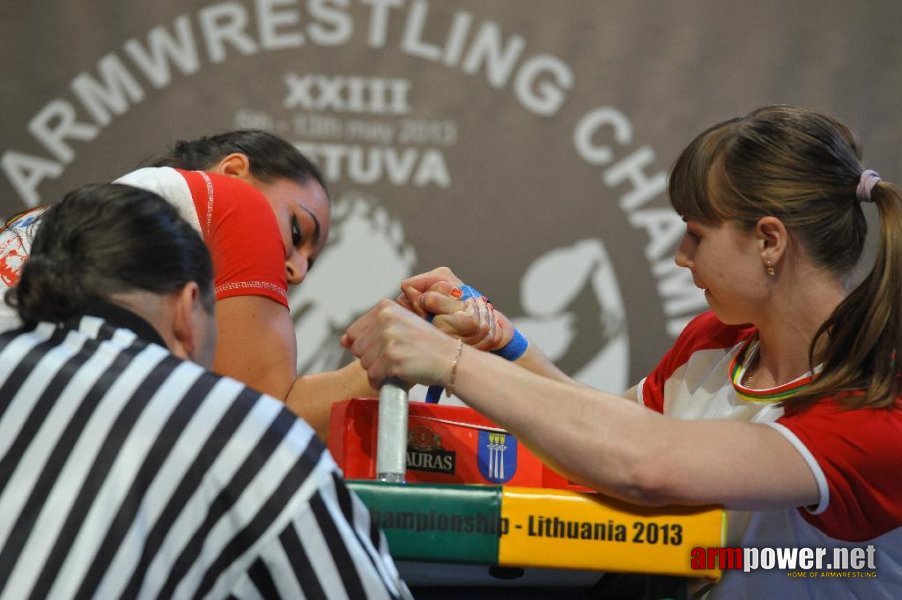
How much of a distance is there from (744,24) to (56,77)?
1.90m

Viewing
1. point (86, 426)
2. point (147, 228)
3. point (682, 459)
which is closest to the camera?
point (86, 426)

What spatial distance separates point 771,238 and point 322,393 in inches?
30.4

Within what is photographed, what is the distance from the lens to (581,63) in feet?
10.2

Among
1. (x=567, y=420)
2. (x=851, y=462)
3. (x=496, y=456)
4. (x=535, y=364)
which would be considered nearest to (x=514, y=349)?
(x=535, y=364)

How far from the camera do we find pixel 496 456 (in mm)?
1652

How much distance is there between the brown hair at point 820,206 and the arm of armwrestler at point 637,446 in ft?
0.53

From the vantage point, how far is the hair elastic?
1624 millimetres

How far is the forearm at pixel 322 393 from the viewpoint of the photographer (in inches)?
74.2

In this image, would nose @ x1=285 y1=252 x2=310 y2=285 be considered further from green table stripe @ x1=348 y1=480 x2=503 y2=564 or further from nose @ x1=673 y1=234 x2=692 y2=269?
green table stripe @ x1=348 y1=480 x2=503 y2=564

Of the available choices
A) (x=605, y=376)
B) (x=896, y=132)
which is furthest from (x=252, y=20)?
A: (x=896, y=132)

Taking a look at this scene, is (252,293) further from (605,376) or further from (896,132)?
(896,132)

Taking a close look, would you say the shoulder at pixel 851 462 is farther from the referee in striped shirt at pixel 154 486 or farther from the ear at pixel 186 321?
the ear at pixel 186 321

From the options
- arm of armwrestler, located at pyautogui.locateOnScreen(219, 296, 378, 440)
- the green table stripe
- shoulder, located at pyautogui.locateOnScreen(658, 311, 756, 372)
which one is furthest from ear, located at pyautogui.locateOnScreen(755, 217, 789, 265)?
arm of armwrestler, located at pyautogui.locateOnScreen(219, 296, 378, 440)

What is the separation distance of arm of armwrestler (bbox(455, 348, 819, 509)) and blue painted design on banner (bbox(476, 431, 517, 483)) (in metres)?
0.22
